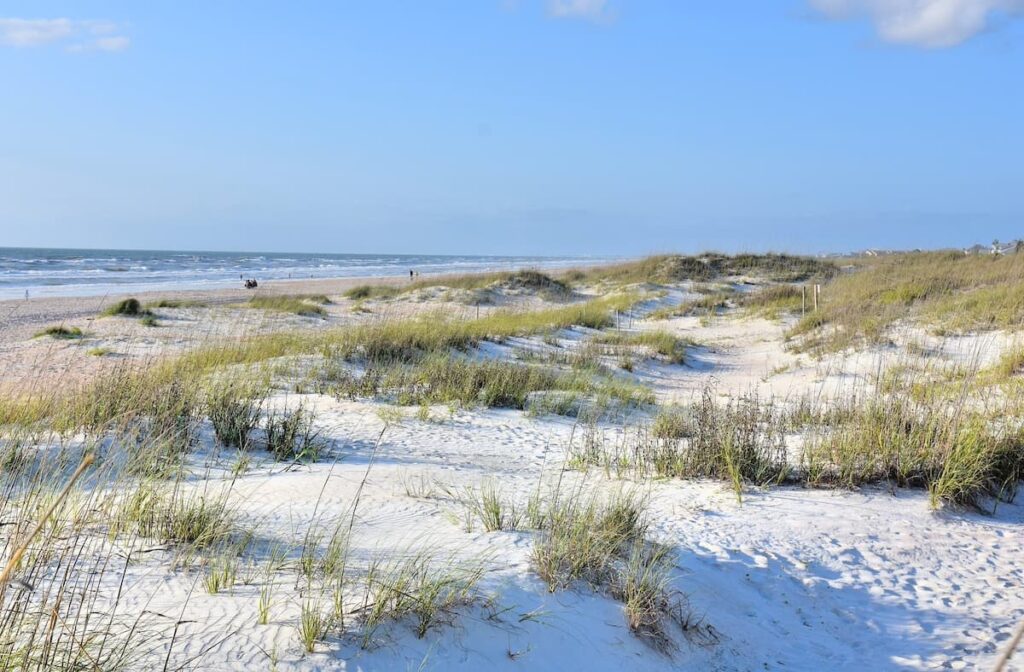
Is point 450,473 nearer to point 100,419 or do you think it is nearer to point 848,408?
point 100,419

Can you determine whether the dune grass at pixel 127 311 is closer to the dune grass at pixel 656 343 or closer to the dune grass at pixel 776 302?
the dune grass at pixel 656 343

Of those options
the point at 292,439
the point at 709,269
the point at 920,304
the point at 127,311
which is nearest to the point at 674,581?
the point at 292,439

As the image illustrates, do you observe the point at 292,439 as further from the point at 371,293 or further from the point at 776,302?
the point at 371,293

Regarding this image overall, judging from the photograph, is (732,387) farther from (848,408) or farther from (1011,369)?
(848,408)

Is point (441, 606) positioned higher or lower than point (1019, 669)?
higher

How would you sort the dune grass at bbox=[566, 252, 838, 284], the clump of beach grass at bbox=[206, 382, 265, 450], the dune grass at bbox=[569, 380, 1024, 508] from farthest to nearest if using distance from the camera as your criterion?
1. the dune grass at bbox=[566, 252, 838, 284]
2. the clump of beach grass at bbox=[206, 382, 265, 450]
3. the dune grass at bbox=[569, 380, 1024, 508]

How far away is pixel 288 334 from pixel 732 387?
6603mm

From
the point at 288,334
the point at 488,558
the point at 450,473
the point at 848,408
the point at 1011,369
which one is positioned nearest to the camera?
the point at 488,558

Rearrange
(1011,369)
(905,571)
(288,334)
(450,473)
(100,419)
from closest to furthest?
(905,571)
(450,473)
(100,419)
(1011,369)
(288,334)

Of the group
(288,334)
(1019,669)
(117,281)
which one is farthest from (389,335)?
(117,281)

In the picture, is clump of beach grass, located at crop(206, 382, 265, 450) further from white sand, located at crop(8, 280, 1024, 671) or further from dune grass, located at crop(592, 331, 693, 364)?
dune grass, located at crop(592, 331, 693, 364)

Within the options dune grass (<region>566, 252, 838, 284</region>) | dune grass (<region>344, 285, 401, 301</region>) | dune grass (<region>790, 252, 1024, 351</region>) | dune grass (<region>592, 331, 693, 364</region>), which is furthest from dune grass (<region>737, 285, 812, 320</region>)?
dune grass (<region>344, 285, 401, 301</region>)

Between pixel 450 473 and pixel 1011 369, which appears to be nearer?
pixel 450 473

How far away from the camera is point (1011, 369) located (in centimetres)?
847
